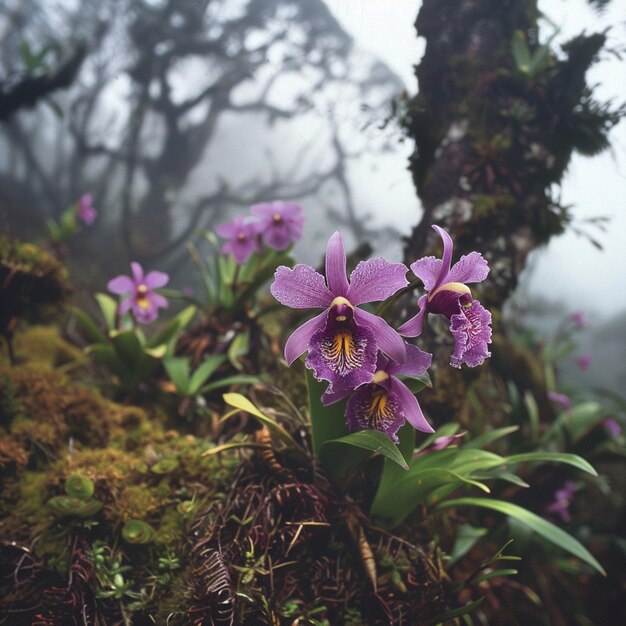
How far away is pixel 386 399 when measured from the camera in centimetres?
112

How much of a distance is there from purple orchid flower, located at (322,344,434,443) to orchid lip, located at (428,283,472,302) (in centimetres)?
16

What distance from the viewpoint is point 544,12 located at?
2203 millimetres

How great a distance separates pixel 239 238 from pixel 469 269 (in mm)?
1494

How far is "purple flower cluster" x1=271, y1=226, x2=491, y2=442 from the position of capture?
0.99m

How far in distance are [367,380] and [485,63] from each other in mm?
2189

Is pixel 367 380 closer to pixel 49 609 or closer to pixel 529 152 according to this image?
pixel 49 609

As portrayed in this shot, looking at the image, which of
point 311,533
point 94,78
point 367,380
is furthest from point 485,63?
point 94,78

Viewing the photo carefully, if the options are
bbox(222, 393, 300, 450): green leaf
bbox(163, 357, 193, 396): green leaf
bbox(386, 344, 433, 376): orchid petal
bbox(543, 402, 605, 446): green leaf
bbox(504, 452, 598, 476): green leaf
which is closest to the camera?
bbox(386, 344, 433, 376): orchid petal

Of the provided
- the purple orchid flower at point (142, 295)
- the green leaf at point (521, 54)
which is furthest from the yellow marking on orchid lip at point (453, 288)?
the green leaf at point (521, 54)

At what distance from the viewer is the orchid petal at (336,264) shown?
100cm

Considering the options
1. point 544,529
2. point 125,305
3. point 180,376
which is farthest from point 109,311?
point 544,529

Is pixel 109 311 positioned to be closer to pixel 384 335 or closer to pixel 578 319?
pixel 384 335

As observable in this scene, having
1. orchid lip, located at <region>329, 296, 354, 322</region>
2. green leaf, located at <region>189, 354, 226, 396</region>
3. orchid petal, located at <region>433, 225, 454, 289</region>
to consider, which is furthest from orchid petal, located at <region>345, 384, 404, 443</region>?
green leaf, located at <region>189, 354, 226, 396</region>

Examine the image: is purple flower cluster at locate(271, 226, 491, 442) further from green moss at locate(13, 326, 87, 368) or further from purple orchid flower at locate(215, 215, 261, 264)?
green moss at locate(13, 326, 87, 368)
